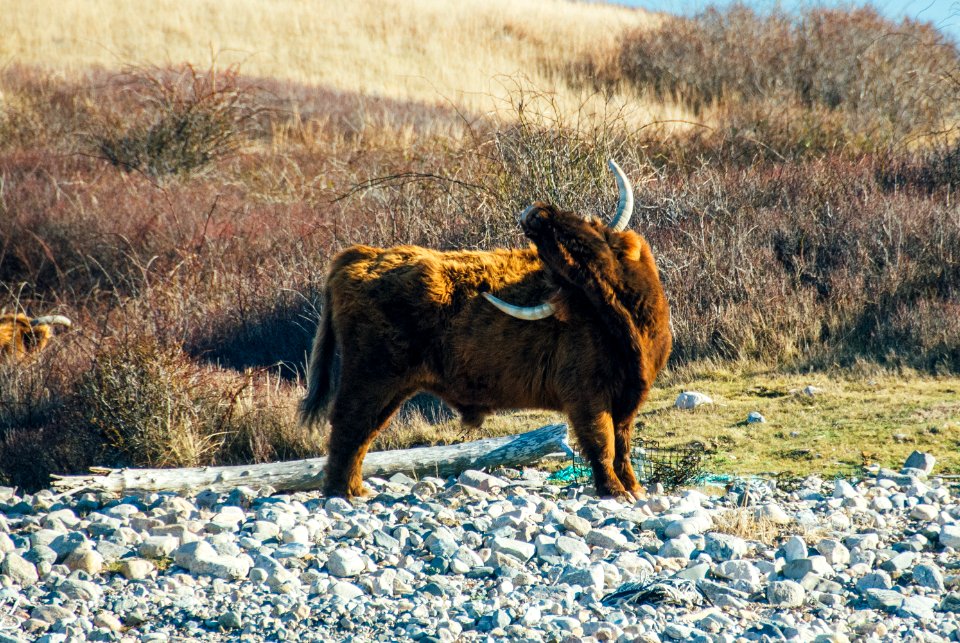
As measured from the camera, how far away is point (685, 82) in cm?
2548

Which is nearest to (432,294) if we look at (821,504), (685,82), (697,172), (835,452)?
(821,504)

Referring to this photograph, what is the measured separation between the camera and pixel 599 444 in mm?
6707

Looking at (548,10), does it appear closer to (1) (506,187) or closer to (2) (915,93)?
(2) (915,93)

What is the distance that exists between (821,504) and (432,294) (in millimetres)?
2893

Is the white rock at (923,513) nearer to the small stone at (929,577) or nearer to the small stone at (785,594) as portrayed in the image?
the small stone at (929,577)

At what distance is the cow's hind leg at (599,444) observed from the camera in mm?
6688

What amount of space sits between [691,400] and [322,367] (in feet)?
13.1

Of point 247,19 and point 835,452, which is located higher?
point 247,19

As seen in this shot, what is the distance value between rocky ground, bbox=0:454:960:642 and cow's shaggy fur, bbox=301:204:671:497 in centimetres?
56

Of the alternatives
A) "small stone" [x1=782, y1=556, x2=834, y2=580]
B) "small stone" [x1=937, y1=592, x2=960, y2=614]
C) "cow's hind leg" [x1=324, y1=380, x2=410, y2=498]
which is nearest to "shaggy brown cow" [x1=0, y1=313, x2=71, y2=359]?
"cow's hind leg" [x1=324, y1=380, x2=410, y2=498]

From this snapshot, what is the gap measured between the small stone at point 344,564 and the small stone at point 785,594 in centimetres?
207

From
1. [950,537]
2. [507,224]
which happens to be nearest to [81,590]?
[950,537]

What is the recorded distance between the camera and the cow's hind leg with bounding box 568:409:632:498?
6.69m

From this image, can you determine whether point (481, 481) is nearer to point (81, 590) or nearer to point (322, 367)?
point (322, 367)
